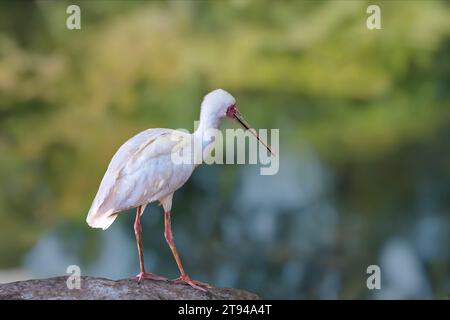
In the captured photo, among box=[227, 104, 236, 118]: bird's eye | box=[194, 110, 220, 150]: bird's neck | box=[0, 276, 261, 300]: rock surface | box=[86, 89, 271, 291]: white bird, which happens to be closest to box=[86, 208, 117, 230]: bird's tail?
box=[86, 89, 271, 291]: white bird

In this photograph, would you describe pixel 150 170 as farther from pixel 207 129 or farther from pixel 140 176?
pixel 207 129

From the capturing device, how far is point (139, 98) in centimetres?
569

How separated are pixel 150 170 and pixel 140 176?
7 cm

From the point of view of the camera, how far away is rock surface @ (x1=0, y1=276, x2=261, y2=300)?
4207 mm

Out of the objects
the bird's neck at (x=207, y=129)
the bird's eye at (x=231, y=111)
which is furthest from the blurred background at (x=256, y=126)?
the bird's neck at (x=207, y=129)

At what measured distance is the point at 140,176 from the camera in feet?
13.7

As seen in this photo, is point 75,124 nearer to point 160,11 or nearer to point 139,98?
point 139,98

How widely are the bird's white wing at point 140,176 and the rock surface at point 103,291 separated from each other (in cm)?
36

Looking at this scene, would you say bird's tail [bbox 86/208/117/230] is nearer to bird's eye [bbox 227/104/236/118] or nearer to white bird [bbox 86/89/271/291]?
white bird [bbox 86/89/271/291]

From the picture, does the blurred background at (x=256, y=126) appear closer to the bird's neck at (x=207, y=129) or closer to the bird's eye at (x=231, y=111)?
the bird's eye at (x=231, y=111)

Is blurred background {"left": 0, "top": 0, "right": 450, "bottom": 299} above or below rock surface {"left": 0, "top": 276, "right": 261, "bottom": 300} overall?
above

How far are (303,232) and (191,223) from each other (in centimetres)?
86

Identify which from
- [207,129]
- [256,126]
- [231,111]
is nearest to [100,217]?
[207,129]

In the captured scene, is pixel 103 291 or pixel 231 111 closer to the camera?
pixel 103 291
